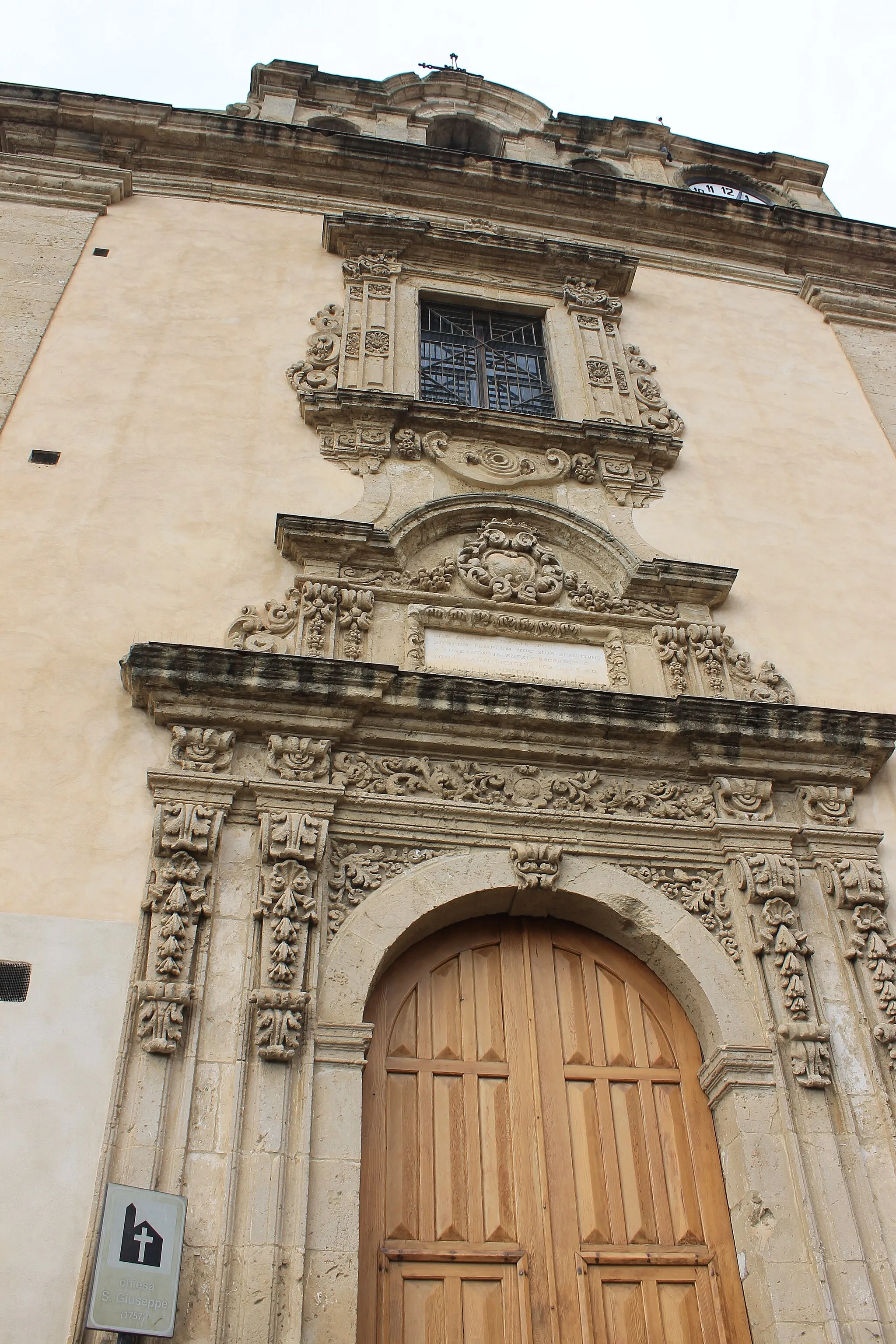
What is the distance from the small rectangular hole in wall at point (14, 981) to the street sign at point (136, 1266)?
103 cm

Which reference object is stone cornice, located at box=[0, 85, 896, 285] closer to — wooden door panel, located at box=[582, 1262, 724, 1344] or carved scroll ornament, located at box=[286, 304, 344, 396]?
carved scroll ornament, located at box=[286, 304, 344, 396]

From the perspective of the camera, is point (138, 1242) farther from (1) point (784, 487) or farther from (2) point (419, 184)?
(2) point (419, 184)

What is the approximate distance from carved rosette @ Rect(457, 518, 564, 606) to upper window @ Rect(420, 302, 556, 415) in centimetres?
130

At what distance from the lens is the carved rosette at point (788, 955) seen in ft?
15.9

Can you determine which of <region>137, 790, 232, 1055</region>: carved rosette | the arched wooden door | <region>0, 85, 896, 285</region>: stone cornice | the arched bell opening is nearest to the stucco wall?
<region>137, 790, 232, 1055</region>: carved rosette

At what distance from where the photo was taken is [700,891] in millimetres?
5391

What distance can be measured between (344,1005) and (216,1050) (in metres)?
0.57

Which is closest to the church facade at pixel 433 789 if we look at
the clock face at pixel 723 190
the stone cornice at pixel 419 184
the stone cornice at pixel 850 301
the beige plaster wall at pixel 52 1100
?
the beige plaster wall at pixel 52 1100

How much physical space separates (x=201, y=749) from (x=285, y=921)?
1.01 metres

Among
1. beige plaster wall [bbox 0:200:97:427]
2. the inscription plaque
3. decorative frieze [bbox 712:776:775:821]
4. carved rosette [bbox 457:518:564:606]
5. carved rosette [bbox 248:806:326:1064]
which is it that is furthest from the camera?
beige plaster wall [bbox 0:200:97:427]

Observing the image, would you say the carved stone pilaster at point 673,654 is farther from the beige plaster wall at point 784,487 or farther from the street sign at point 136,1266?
the street sign at point 136,1266

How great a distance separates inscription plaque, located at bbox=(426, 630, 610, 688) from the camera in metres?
6.07

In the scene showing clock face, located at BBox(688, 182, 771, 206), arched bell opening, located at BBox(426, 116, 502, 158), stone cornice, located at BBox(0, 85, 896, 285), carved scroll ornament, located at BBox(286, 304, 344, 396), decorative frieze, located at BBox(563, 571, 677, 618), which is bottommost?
decorative frieze, located at BBox(563, 571, 677, 618)

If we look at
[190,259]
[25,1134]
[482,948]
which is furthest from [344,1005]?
[190,259]
